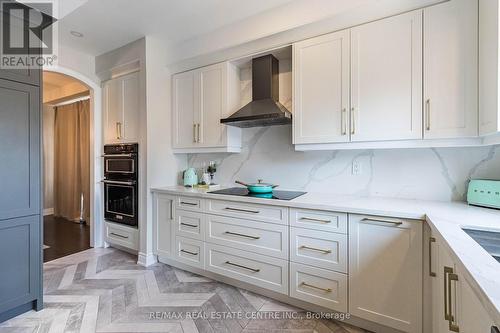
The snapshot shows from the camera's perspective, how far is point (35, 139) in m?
1.95

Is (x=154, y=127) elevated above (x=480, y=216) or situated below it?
above

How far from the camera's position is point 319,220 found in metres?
1.85

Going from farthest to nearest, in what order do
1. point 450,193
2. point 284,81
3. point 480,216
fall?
point 284,81 → point 450,193 → point 480,216

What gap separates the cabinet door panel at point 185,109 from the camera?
9.50ft

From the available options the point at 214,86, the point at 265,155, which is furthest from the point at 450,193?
the point at 214,86

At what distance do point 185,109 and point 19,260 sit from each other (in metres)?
2.04

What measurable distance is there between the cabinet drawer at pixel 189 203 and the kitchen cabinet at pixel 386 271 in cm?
145

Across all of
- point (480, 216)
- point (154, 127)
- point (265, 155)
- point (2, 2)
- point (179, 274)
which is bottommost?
point (179, 274)

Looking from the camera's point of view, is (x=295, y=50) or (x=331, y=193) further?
(x=331, y=193)

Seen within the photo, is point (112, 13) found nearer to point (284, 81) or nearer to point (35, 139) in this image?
point (35, 139)

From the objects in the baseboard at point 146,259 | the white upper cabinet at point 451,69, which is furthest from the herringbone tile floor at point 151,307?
the white upper cabinet at point 451,69

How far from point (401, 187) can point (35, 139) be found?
3017 millimetres

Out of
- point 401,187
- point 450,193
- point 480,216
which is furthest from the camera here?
point 401,187

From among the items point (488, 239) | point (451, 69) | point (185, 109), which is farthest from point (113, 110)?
point (488, 239)
